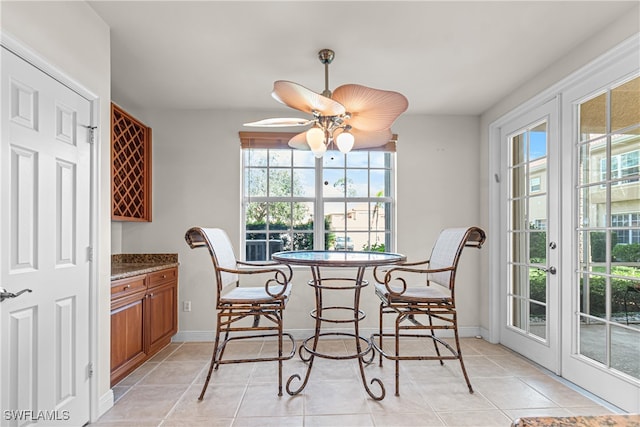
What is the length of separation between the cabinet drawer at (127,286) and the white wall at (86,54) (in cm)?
23

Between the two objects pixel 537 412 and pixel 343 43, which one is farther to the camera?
pixel 343 43

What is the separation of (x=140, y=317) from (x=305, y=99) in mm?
2224

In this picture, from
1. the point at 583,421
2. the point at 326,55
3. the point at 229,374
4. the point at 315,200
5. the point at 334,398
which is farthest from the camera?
the point at 315,200

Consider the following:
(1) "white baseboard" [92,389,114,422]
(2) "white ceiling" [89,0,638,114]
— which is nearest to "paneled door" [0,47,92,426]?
(1) "white baseboard" [92,389,114,422]

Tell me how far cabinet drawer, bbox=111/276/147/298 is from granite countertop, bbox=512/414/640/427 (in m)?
2.54

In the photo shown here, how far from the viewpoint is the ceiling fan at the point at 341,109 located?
6.29ft

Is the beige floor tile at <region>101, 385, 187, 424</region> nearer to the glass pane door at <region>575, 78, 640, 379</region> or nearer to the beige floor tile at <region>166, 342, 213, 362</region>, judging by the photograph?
the beige floor tile at <region>166, 342, 213, 362</region>

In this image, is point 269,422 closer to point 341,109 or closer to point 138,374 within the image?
point 138,374

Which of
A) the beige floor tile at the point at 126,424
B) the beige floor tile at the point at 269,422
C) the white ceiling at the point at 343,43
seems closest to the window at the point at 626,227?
the white ceiling at the point at 343,43

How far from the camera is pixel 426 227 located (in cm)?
381

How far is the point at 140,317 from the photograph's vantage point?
2.79 metres

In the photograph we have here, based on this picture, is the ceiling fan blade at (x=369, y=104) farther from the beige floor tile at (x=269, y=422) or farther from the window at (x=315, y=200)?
the beige floor tile at (x=269, y=422)

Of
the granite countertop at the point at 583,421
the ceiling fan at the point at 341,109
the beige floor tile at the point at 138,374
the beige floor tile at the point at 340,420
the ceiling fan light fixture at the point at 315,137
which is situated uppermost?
the ceiling fan at the point at 341,109

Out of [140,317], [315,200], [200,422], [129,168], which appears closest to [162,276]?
[140,317]
